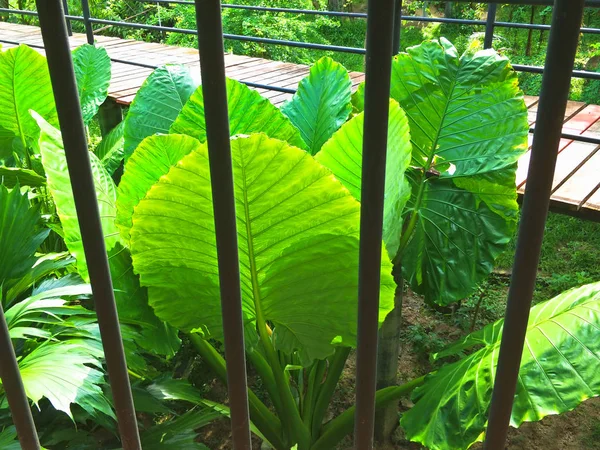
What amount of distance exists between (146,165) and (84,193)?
0.97 metres

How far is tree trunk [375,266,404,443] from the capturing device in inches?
75.7

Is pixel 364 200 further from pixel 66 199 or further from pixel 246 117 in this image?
pixel 246 117

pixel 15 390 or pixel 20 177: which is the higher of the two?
pixel 15 390

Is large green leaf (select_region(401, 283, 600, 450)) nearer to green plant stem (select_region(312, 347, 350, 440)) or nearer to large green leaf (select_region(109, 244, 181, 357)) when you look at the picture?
green plant stem (select_region(312, 347, 350, 440))

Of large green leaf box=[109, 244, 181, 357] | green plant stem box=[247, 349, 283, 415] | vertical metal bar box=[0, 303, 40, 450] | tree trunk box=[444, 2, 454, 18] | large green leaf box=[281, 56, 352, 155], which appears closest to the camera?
vertical metal bar box=[0, 303, 40, 450]

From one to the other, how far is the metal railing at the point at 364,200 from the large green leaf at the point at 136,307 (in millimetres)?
898

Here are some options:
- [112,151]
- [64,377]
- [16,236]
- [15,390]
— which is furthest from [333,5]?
[15,390]

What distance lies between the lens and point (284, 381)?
5.60 feet

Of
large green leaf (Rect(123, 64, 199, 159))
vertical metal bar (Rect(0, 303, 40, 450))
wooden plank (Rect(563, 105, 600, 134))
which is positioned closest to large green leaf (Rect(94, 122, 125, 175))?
large green leaf (Rect(123, 64, 199, 159))

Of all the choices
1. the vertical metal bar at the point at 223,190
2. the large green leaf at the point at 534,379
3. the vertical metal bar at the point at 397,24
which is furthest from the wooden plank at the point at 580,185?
the vertical metal bar at the point at 223,190

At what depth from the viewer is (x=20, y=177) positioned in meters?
2.18

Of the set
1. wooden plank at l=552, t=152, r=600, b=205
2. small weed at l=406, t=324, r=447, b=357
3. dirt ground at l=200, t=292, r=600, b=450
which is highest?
wooden plank at l=552, t=152, r=600, b=205

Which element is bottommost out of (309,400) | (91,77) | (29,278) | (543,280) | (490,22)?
(543,280)

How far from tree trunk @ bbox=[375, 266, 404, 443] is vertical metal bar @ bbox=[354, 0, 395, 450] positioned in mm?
1304
